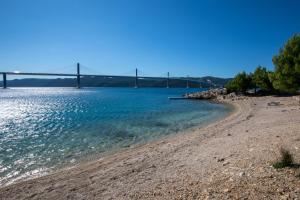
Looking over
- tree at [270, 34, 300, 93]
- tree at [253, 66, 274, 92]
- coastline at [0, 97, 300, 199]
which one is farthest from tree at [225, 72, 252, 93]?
coastline at [0, 97, 300, 199]

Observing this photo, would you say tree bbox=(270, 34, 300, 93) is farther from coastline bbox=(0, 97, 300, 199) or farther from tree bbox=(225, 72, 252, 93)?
tree bbox=(225, 72, 252, 93)

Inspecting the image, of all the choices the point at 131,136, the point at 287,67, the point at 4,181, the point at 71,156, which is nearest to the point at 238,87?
the point at 287,67

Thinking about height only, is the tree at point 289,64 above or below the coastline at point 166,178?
above

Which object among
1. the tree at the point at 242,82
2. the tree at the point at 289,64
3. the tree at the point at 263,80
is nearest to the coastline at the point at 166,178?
the tree at the point at 289,64

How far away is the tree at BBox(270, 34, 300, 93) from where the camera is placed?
71.5 ft

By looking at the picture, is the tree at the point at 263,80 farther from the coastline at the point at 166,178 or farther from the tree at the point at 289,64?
the coastline at the point at 166,178

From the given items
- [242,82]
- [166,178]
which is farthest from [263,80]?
[166,178]

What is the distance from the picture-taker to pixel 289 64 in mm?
22578

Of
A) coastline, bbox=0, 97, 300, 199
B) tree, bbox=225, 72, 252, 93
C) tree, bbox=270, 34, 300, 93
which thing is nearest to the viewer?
coastline, bbox=0, 97, 300, 199

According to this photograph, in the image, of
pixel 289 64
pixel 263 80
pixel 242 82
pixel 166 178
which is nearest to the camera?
pixel 166 178

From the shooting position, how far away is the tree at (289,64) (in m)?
21.8

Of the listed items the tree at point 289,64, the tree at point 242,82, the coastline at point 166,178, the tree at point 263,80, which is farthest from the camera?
the tree at point 242,82

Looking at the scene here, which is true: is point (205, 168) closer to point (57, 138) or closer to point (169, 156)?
point (169, 156)

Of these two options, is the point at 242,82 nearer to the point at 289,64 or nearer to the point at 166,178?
the point at 289,64
